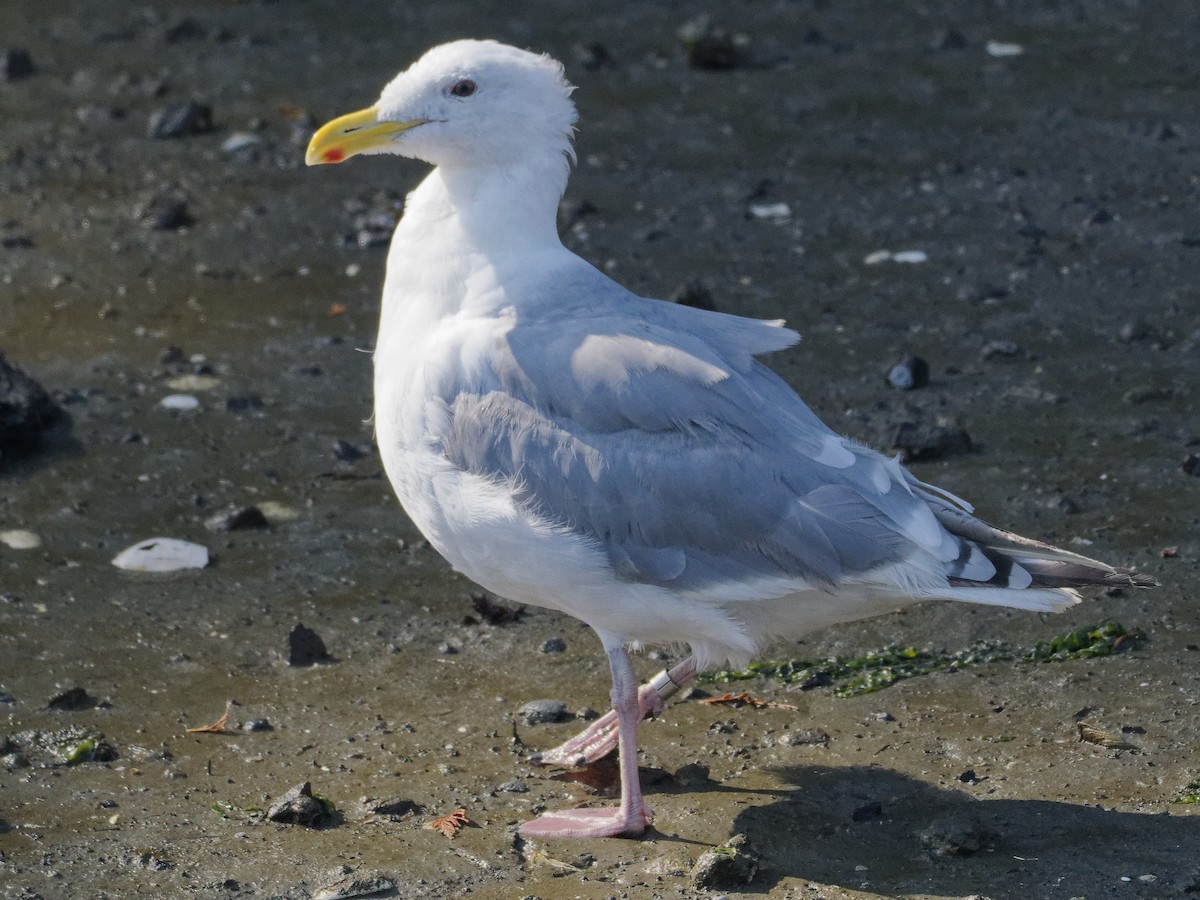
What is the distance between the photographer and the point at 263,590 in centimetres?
544

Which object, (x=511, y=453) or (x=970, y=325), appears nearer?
(x=511, y=453)

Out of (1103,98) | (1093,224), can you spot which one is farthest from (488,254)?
(1103,98)

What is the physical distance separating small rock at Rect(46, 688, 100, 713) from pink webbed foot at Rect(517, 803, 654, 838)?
1.44 metres

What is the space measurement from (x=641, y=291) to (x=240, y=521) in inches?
94.7

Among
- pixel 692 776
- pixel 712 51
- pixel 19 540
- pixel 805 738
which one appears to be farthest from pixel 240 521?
pixel 712 51

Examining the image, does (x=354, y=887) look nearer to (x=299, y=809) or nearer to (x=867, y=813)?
(x=299, y=809)

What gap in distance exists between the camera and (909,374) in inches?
257

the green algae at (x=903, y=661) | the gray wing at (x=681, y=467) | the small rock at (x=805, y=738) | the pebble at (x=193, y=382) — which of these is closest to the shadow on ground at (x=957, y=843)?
the small rock at (x=805, y=738)

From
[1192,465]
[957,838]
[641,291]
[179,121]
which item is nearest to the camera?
[957,838]

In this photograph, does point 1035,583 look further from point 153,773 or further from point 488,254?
point 153,773

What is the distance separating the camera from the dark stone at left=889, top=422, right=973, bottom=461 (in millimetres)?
5957

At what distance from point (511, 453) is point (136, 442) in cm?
269

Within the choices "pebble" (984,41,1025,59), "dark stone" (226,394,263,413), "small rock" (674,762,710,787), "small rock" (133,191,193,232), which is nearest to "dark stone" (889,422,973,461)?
"small rock" (674,762,710,787)

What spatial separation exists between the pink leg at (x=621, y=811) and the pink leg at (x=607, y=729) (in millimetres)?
157
